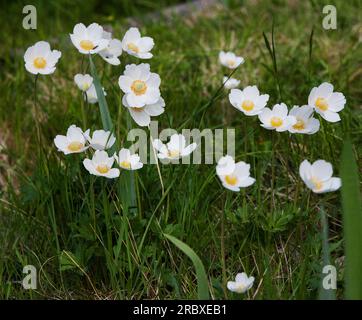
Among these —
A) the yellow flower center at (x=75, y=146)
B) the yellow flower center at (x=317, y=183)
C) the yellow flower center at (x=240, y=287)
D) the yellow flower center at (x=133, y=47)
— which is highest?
the yellow flower center at (x=133, y=47)

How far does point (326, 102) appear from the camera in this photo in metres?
1.57

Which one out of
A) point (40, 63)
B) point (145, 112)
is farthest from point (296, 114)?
point (40, 63)

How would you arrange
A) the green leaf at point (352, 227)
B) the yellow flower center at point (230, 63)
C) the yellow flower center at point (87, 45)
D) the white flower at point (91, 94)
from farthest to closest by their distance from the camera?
the yellow flower center at point (230, 63), the white flower at point (91, 94), the yellow flower center at point (87, 45), the green leaf at point (352, 227)

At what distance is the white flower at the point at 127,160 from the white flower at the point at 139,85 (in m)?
0.10

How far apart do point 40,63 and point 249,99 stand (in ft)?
1.55

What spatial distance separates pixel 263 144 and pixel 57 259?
2.04ft

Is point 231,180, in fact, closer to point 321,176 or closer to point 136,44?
point 321,176

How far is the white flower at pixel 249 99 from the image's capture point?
158 cm

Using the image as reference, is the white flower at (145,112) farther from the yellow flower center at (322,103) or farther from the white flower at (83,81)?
the yellow flower center at (322,103)

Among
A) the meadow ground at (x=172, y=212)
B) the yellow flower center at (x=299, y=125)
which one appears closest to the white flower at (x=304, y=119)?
the yellow flower center at (x=299, y=125)

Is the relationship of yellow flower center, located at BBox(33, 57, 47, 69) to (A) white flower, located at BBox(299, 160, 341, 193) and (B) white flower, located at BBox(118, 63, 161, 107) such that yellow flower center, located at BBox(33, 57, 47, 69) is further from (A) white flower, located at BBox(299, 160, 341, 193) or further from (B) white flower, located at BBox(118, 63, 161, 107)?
(A) white flower, located at BBox(299, 160, 341, 193)

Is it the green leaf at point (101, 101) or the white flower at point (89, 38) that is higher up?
the white flower at point (89, 38)
